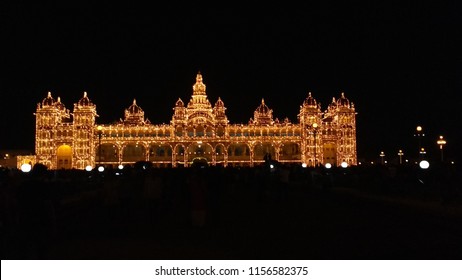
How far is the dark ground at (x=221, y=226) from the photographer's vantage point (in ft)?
33.9

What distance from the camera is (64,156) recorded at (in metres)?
93.9

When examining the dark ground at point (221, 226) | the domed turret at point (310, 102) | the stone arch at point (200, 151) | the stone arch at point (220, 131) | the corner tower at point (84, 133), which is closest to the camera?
the dark ground at point (221, 226)

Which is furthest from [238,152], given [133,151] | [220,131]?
[133,151]

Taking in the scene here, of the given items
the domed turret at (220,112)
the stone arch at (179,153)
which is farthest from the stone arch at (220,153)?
the stone arch at (179,153)

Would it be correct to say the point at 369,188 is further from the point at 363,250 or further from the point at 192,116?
the point at 192,116

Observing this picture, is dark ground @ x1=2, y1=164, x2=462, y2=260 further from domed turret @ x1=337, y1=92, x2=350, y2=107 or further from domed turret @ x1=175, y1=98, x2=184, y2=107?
domed turret @ x1=175, y1=98, x2=184, y2=107

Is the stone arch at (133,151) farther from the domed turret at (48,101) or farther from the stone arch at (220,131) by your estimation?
the domed turret at (48,101)

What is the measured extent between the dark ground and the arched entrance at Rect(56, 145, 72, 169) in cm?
7111

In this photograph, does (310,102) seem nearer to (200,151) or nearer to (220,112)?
(220,112)

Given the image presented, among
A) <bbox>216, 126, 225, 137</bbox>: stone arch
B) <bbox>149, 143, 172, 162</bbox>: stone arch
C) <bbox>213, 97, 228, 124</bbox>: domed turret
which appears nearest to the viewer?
<bbox>216, 126, 225, 137</bbox>: stone arch

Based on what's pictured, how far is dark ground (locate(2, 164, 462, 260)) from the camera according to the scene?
10344 mm

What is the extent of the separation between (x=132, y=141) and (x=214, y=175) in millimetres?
81112

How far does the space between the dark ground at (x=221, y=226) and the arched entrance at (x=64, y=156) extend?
233 ft

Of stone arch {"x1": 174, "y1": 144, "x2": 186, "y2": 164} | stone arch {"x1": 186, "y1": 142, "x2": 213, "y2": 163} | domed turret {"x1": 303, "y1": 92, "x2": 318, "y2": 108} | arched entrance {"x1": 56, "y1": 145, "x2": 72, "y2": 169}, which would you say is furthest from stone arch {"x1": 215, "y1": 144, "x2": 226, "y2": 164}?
arched entrance {"x1": 56, "y1": 145, "x2": 72, "y2": 169}
